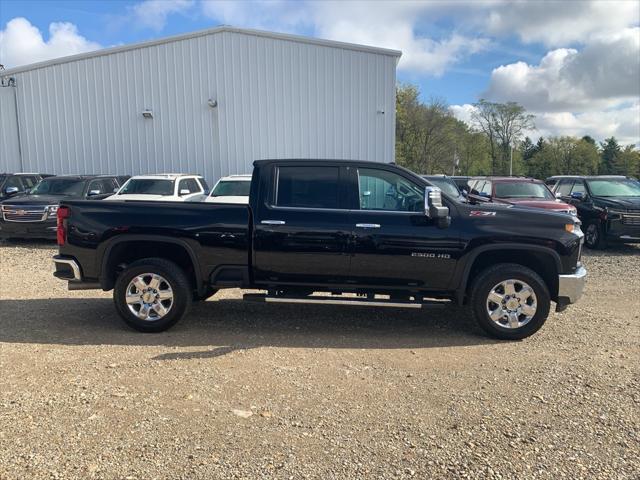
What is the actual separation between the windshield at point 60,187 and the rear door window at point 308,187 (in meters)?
9.73

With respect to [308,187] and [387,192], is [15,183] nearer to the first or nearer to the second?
[308,187]

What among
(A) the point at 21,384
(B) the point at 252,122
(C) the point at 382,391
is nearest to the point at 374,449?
(C) the point at 382,391

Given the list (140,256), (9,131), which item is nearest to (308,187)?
(140,256)

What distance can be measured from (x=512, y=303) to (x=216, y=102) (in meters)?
16.2

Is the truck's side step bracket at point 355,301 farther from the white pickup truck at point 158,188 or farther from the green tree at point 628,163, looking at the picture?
the green tree at point 628,163

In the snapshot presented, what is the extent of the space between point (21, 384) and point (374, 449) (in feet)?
9.67

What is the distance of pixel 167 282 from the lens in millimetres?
5414

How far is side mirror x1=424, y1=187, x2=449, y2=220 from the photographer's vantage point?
4.95 metres

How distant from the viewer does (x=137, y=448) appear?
3.17 meters

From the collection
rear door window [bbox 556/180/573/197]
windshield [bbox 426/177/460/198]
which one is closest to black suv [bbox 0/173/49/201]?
windshield [bbox 426/177/460/198]

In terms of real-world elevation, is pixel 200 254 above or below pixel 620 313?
above

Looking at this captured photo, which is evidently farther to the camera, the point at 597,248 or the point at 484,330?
the point at 597,248

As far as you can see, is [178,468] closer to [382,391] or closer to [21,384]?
[382,391]

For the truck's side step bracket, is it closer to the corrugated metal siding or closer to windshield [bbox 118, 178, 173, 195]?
windshield [bbox 118, 178, 173, 195]
